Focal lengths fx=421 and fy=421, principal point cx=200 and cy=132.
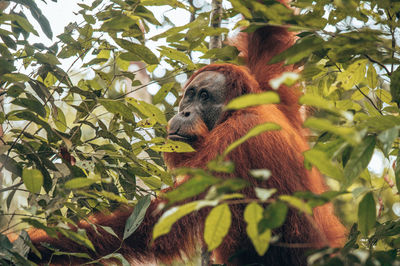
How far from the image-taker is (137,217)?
3.13 m

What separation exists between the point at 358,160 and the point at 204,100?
3.26 meters

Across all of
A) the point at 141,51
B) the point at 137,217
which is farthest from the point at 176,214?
the point at 141,51

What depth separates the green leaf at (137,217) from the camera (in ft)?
10.1

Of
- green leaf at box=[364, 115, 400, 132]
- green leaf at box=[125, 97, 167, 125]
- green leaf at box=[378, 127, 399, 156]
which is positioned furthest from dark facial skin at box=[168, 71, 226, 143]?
green leaf at box=[378, 127, 399, 156]

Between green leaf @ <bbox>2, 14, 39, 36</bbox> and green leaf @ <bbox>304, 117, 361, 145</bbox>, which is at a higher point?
green leaf @ <bbox>2, 14, 39, 36</bbox>

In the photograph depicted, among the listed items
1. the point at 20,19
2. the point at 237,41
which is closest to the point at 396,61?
the point at 20,19

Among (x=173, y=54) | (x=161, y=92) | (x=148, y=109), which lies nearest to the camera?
(x=148, y=109)

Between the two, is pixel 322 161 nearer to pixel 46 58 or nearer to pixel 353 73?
pixel 353 73

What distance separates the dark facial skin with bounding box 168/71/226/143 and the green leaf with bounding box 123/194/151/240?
1.66 m

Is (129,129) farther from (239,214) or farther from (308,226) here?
(308,226)

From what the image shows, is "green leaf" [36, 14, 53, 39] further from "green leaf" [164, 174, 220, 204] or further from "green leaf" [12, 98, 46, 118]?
Result: "green leaf" [164, 174, 220, 204]

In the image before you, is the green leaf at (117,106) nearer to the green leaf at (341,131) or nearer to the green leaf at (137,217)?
the green leaf at (137,217)

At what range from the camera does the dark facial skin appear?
4832mm

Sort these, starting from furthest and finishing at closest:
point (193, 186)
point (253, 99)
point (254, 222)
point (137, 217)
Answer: point (137, 217) → point (254, 222) → point (193, 186) → point (253, 99)
